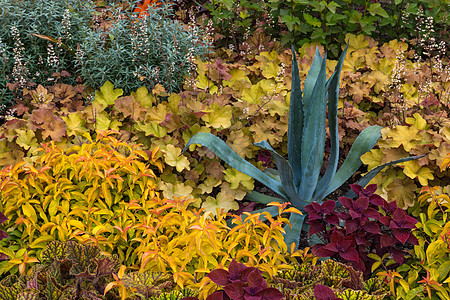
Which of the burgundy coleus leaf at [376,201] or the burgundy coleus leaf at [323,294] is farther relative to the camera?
the burgundy coleus leaf at [376,201]

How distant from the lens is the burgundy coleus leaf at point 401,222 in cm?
184

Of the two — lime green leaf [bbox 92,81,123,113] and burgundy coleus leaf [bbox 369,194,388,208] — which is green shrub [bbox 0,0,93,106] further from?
burgundy coleus leaf [bbox 369,194,388,208]

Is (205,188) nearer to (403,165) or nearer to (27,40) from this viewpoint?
(403,165)

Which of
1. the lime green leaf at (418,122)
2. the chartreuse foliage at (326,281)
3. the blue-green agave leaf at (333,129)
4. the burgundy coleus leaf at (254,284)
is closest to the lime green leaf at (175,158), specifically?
the blue-green agave leaf at (333,129)

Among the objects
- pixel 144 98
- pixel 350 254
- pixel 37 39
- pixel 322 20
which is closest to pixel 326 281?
pixel 350 254

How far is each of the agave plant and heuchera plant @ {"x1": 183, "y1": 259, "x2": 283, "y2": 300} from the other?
2.39 feet

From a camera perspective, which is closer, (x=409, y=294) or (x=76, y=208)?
(x=409, y=294)

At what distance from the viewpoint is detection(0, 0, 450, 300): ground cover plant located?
1.83 m

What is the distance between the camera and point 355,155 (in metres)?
2.49

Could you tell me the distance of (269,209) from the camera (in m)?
2.40

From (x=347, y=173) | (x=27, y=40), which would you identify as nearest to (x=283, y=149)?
(x=347, y=173)

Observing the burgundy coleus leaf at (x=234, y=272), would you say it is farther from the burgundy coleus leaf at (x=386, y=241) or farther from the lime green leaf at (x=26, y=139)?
the lime green leaf at (x=26, y=139)

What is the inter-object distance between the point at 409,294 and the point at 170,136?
5.21 feet

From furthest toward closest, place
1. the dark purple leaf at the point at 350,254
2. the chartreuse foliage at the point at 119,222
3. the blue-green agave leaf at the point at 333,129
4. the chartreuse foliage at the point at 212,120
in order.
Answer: the chartreuse foliage at the point at 212,120, the blue-green agave leaf at the point at 333,129, the chartreuse foliage at the point at 119,222, the dark purple leaf at the point at 350,254
